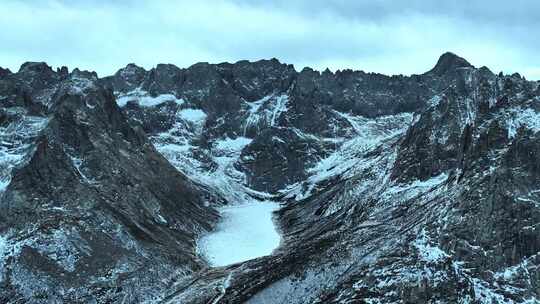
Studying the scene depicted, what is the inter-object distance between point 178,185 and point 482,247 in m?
105

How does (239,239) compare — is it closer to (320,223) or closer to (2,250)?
(320,223)

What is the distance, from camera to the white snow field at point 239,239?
435 feet

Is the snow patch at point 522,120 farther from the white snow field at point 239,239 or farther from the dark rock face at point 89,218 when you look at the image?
the dark rock face at point 89,218

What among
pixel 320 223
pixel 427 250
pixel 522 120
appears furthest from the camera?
pixel 320 223

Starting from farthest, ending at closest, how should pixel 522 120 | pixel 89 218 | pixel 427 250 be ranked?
pixel 89 218 → pixel 522 120 → pixel 427 250

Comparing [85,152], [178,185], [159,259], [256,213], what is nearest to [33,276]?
[159,259]

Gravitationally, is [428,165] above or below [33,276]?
above

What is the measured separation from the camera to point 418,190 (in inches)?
4801

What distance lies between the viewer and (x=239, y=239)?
152m

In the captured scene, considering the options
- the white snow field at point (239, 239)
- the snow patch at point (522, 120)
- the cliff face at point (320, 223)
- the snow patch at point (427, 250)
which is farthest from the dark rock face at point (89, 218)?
the snow patch at point (522, 120)

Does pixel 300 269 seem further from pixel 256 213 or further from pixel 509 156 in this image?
pixel 256 213

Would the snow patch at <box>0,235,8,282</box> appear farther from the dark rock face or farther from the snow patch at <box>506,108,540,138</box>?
the snow patch at <box>506,108,540,138</box>

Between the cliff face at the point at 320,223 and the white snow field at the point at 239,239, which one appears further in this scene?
the white snow field at the point at 239,239

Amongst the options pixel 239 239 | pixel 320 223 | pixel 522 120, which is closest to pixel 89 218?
pixel 239 239
